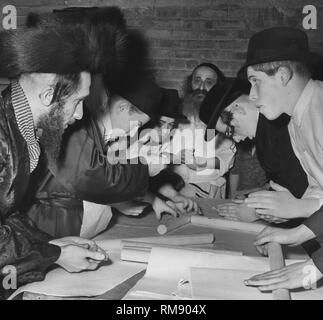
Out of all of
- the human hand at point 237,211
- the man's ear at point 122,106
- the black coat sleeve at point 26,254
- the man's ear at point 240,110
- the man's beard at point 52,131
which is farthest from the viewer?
the man's ear at point 240,110

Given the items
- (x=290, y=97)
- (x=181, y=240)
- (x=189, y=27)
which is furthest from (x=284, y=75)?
(x=189, y=27)

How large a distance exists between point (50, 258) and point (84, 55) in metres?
0.59

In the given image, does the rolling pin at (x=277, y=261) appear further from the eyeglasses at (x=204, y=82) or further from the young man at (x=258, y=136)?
the eyeglasses at (x=204, y=82)

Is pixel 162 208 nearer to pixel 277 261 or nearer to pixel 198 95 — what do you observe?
pixel 277 261

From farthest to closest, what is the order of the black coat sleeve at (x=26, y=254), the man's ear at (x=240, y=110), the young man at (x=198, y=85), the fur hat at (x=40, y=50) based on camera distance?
the young man at (x=198, y=85) < the man's ear at (x=240, y=110) < the fur hat at (x=40, y=50) < the black coat sleeve at (x=26, y=254)

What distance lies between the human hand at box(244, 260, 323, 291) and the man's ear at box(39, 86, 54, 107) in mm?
724

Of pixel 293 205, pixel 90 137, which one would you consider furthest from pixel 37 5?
pixel 293 205

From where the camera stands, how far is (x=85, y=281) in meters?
1.20

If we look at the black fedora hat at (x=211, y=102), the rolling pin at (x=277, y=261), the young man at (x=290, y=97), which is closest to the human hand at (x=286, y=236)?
the rolling pin at (x=277, y=261)

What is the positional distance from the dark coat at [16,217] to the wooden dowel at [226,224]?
544 millimetres

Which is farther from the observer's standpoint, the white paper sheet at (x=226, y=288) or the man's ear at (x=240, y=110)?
the man's ear at (x=240, y=110)

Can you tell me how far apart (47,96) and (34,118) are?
0.07 m

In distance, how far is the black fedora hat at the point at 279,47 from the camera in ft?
5.24

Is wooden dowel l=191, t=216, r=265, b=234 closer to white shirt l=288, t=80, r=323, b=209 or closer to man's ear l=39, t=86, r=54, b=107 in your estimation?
white shirt l=288, t=80, r=323, b=209
